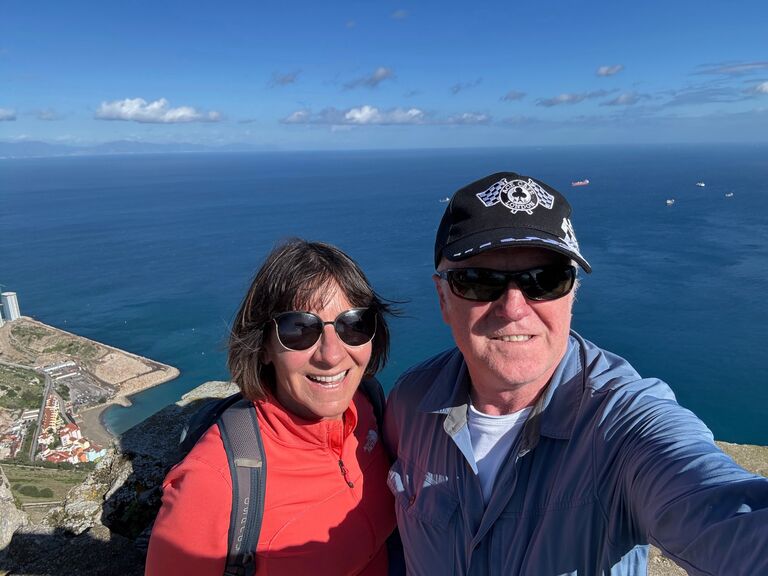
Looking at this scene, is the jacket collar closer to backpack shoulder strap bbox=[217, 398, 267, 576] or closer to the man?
the man

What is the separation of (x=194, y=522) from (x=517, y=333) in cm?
136

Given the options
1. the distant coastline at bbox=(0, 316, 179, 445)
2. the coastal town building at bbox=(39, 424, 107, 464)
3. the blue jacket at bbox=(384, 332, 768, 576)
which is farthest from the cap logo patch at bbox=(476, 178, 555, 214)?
the distant coastline at bbox=(0, 316, 179, 445)

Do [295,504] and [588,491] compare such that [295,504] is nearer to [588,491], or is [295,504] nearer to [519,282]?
[588,491]

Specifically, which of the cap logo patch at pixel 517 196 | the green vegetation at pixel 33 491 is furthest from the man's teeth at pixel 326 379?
the green vegetation at pixel 33 491

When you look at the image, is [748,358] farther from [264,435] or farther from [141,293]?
[141,293]

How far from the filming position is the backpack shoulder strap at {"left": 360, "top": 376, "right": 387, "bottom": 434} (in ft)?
8.96

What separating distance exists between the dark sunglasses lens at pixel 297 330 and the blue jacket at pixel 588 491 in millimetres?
638

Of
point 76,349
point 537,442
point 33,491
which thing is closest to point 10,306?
point 76,349

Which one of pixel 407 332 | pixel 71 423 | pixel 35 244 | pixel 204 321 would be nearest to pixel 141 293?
pixel 204 321

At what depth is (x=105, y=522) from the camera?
9.36ft

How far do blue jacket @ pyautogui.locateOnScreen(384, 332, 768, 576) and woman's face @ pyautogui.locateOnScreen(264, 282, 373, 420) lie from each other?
1.65ft

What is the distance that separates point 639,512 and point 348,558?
1270mm

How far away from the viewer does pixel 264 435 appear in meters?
2.19

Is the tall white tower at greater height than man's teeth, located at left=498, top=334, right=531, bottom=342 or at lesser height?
lesser
